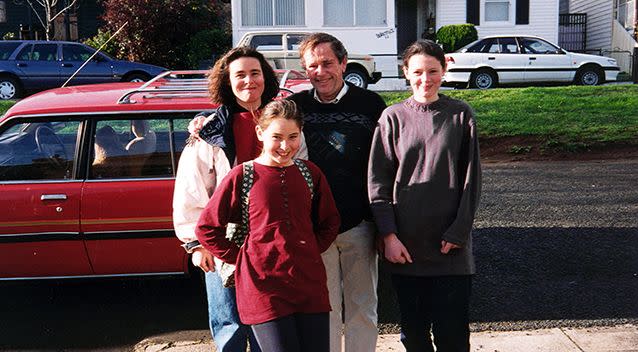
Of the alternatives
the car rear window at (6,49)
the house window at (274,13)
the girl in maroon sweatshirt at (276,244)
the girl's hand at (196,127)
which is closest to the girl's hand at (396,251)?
the girl in maroon sweatshirt at (276,244)

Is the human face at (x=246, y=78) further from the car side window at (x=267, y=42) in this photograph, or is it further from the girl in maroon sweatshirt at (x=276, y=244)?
the car side window at (x=267, y=42)

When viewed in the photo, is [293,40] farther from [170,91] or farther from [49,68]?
[170,91]

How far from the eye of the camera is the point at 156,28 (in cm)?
2214

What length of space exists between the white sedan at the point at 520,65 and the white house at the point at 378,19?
3059 mm

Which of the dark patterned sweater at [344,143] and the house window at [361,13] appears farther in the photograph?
the house window at [361,13]

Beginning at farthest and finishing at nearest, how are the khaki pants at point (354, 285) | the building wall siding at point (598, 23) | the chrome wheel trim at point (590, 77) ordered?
the building wall siding at point (598, 23) → the chrome wheel trim at point (590, 77) → the khaki pants at point (354, 285)

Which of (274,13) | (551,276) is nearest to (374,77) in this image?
(274,13)

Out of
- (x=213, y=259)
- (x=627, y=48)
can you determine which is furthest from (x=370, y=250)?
(x=627, y=48)

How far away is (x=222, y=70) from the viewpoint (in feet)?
10.8

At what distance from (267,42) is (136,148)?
14.5 meters

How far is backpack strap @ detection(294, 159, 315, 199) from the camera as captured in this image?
123 inches

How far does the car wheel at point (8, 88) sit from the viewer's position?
60.7ft

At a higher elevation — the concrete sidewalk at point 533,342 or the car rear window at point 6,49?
the car rear window at point 6,49

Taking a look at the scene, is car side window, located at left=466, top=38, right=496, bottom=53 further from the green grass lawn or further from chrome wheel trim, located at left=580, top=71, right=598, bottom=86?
the green grass lawn
